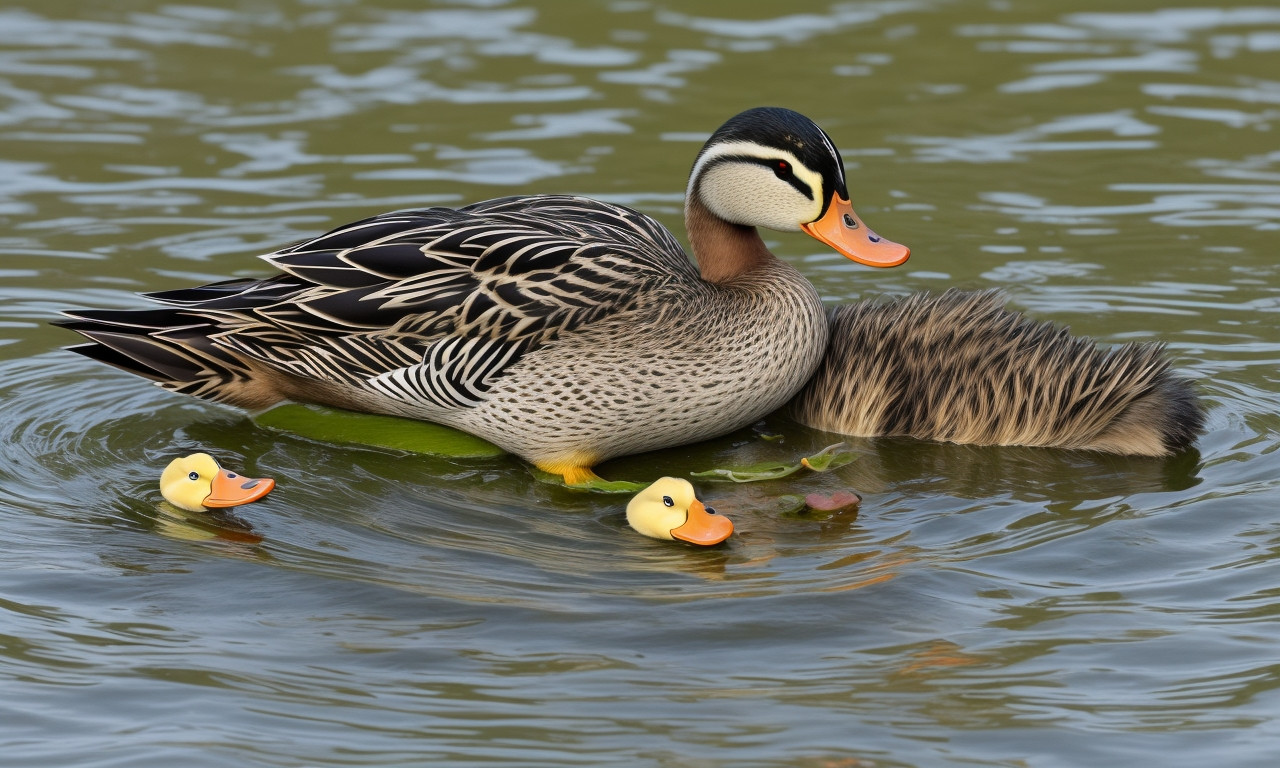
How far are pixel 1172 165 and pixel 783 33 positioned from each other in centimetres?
380

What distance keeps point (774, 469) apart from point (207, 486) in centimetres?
232

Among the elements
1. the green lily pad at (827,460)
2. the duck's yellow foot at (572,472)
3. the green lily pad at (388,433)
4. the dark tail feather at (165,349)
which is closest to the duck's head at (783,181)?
the green lily pad at (827,460)

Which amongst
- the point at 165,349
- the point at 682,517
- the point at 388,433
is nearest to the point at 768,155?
the point at 682,517

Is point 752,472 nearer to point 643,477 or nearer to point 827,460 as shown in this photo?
point 827,460

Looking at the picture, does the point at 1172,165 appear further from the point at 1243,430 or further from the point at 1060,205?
the point at 1243,430

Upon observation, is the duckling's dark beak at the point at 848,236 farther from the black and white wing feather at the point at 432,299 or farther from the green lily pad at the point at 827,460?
the green lily pad at the point at 827,460

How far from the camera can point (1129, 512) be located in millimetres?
6590

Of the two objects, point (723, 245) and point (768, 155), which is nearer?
point (768, 155)

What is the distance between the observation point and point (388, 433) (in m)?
7.57

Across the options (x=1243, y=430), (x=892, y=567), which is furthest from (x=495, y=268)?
(x=1243, y=430)

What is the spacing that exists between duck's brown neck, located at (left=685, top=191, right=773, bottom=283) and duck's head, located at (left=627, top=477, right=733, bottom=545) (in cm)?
165

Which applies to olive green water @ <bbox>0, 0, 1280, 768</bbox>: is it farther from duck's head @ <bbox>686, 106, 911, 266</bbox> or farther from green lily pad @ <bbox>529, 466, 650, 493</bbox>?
duck's head @ <bbox>686, 106, 911, 266</bbox>

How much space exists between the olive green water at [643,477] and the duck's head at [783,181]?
95cm

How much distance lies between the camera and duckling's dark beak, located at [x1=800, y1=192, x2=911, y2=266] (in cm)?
755
